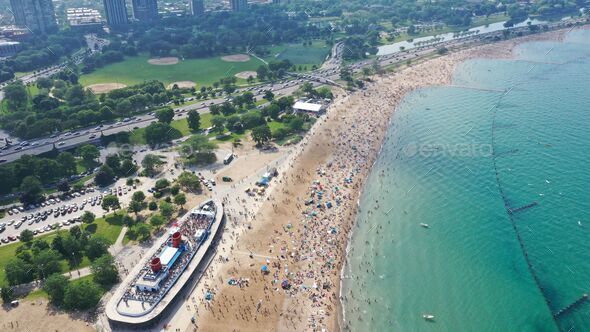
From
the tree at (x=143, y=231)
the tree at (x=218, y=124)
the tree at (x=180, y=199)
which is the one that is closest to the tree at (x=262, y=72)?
the tree at (x=218, y=124)

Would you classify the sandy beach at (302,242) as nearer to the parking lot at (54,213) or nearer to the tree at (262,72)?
the parking lot at (54,213)

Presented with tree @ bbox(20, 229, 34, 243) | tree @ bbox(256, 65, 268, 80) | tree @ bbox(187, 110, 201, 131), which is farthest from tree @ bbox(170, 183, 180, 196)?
tree @ bbox(256, 65, 268, 80)

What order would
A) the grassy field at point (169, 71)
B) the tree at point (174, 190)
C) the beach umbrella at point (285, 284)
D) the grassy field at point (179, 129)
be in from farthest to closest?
the grassy field at point (169, 71) → the grassy field at point (179, 129) → the tree at point (174, 190) → the beach umbrella at point (285, 284)

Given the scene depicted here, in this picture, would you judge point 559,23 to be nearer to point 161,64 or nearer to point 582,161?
point 582,161

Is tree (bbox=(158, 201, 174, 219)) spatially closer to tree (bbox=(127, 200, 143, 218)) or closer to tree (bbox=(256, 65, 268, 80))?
tree (bbox=(127, 200, 143, 218))

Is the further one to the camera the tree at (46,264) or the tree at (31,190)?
the tree at (31,190)

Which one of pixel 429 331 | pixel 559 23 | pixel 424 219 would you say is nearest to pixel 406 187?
pixel 424 219
